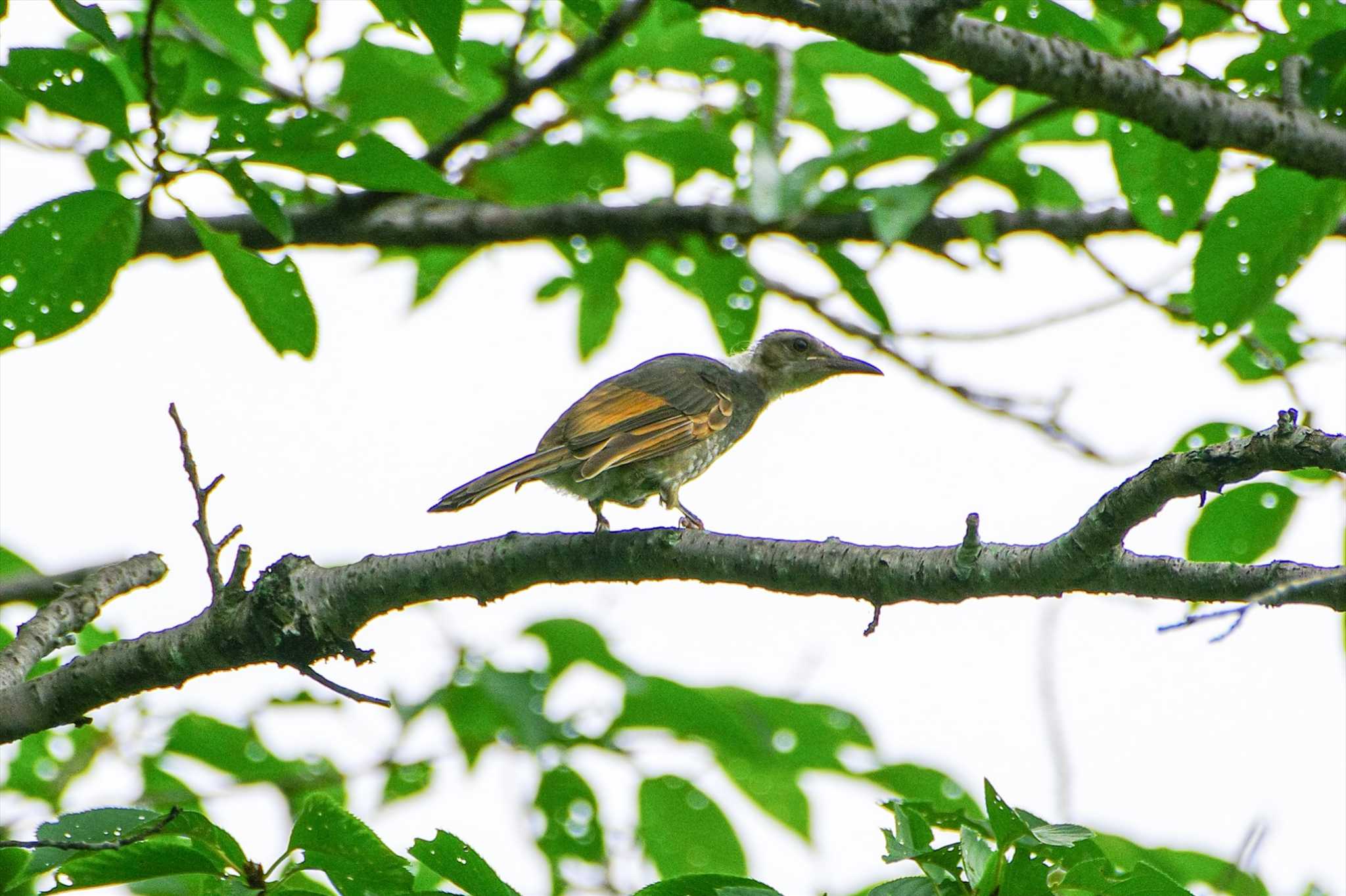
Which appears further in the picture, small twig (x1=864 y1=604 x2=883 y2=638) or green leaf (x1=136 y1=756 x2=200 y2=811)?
green leaf (x1=136 y1=756 x2=200 y2=811)

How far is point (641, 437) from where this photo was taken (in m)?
5.62

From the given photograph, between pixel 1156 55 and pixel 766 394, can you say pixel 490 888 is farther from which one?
pixel 766 394

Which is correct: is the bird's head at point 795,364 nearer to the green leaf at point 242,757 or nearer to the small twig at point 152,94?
the green leaf at point 242,757

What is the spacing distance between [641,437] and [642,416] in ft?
0.57

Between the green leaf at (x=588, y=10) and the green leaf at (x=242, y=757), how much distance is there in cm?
238

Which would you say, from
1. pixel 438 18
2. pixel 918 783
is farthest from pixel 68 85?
pixel 918 783

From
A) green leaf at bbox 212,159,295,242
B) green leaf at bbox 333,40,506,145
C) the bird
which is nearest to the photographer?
green leaf at bbox 212,159,295,242

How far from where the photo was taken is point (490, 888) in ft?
8.29

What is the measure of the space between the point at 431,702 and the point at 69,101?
6.44ft

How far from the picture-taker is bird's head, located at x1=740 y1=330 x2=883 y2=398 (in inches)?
306

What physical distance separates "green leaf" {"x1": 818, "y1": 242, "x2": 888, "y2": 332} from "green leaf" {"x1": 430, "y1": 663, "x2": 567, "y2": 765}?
179 cm

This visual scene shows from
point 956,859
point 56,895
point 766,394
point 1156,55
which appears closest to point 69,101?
point 56,895

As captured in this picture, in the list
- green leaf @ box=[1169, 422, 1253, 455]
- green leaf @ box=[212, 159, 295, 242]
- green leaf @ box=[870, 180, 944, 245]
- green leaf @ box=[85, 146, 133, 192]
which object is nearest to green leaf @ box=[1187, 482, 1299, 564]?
green leaf @ box=[1169, 422, 1253, 455]

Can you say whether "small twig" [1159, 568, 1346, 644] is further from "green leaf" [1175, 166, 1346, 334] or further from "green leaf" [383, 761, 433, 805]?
"green leaf" [383, 761, 433, 805]
